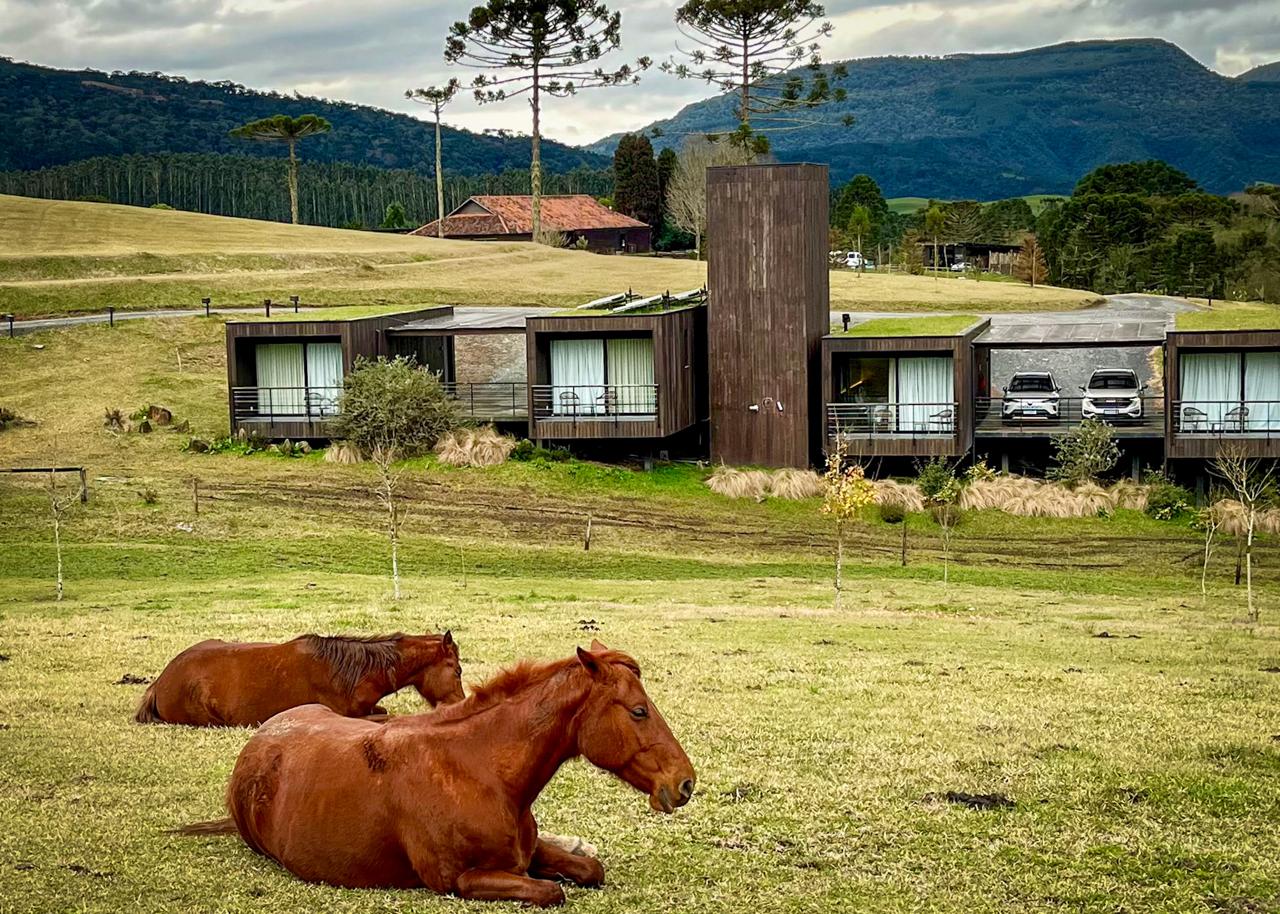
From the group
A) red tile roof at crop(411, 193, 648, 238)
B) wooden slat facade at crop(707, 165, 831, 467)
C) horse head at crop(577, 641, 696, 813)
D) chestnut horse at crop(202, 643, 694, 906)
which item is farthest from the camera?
red tile roof at crop(411, 193, 648, 238)

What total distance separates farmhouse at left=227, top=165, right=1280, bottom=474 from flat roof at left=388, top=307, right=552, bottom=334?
1.48 meters

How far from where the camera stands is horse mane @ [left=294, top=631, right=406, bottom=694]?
10858mm

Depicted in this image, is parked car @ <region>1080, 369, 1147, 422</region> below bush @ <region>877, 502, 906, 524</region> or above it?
above

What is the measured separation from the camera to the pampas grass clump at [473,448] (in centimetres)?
3603

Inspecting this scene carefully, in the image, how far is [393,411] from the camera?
36.2 m

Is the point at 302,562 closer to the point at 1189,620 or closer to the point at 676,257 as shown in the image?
the point at 1189,620

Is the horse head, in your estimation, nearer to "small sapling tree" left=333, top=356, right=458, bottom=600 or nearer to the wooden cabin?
"small sapling tree" left=333, top=356, right=458, bottom=600

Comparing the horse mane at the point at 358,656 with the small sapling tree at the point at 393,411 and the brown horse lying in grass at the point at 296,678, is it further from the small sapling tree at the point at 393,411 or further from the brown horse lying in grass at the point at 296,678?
the small sapling tree at the point at 393,411

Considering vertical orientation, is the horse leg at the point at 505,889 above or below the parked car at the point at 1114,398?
below

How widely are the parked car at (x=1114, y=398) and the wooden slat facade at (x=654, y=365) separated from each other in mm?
9744

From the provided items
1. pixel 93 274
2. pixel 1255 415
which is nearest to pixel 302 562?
pixel 1255 415

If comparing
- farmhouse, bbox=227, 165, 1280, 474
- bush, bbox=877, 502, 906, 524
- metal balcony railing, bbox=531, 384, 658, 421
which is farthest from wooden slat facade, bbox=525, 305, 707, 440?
bush, bbox=877, 502, 906, 524

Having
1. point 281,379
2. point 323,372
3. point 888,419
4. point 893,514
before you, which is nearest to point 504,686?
point 893,514

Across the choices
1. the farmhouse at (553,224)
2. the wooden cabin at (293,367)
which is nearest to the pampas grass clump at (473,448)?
the wooden cabin at (293,367)
